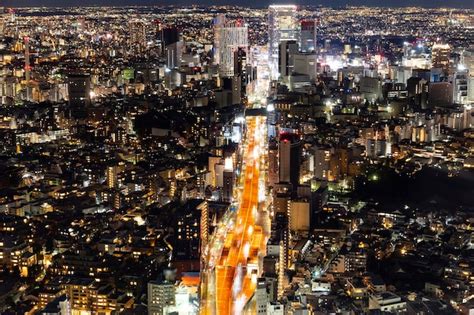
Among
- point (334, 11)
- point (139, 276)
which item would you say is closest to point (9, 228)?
point (139, 276)

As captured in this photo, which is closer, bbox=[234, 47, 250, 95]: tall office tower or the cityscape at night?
the cityscape at night

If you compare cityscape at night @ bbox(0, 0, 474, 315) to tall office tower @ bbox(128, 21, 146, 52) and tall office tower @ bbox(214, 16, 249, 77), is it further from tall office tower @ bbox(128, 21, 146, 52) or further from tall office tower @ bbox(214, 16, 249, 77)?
tall office tower @ bbox(128, 21, 146, 52)

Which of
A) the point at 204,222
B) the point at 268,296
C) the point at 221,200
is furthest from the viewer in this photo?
the point at 221,200

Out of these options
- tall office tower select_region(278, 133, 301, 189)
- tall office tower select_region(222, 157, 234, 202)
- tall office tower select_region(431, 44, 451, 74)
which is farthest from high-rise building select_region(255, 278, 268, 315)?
tall office tower select_region(431, 44, 451, 74)

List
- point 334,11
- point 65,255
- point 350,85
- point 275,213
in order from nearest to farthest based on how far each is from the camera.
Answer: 1. point 65,255
2. point 275,213
3. point 350,85
4. point 334,11

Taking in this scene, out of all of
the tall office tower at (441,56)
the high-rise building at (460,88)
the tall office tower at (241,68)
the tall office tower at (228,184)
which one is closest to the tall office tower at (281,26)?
the tall office tower at (241,68)

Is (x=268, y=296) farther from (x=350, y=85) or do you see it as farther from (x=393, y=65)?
(x=393, y=65)

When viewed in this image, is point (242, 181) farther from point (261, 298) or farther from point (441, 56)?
point (441, 56)
